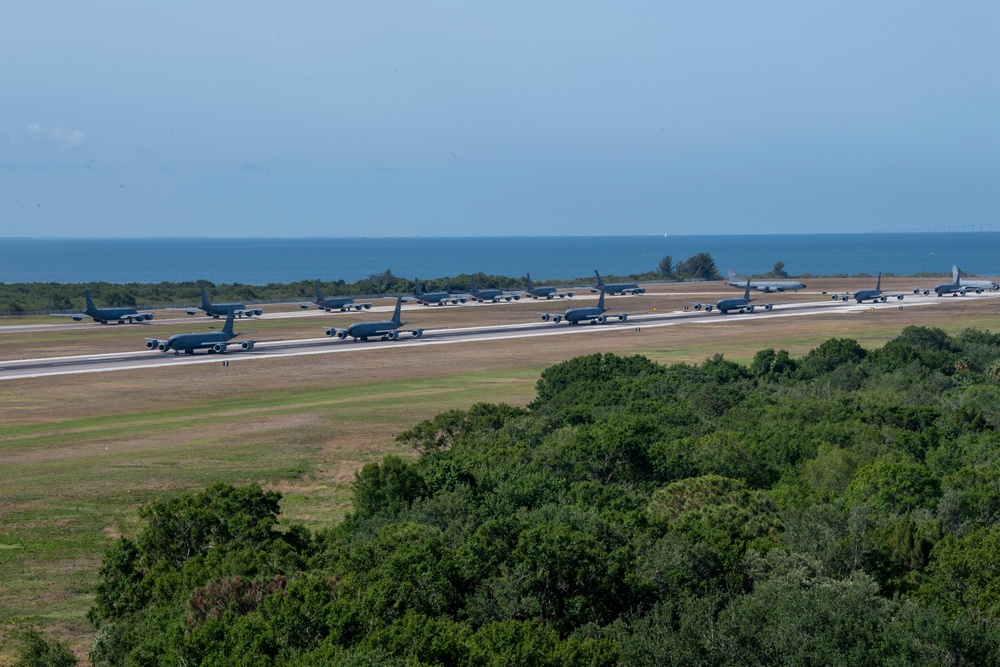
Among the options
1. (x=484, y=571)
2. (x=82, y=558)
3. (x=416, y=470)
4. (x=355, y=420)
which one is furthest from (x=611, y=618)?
(x=355, y=420)

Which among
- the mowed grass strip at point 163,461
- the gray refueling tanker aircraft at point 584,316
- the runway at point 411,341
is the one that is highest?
the gray refueling tanker aircraft at point 584,316

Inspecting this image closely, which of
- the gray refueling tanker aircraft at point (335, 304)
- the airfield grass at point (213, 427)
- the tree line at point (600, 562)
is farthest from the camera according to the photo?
the gray refueling tanker aircraft at point (335, 304)

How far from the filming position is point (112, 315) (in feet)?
518

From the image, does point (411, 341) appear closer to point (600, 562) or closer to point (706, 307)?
point (706, 307)

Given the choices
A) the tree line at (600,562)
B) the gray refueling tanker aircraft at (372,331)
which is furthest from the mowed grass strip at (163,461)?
the gray refueling tanker aircraft at (372,331)

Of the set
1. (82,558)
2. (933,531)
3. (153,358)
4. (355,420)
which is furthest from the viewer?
(153,358)

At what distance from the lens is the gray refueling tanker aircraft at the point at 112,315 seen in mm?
154225

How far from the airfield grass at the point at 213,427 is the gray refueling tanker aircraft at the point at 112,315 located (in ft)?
51.2

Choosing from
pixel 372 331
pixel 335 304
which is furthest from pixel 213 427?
pixel 335 304

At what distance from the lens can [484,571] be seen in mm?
28062

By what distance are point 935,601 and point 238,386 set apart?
73899mm

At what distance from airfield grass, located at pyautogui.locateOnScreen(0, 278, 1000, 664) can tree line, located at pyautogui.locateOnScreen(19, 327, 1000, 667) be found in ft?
23.5

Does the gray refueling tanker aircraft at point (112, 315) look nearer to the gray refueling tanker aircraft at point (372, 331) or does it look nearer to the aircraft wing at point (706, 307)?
the gray refueling tanker aircraft at point (372, 331)

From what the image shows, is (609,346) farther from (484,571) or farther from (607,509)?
(484,571)
